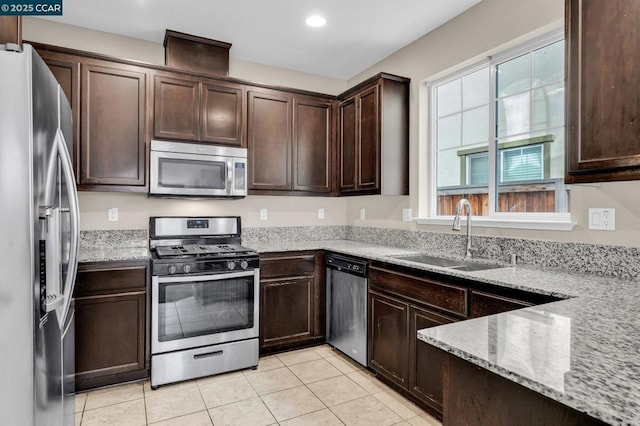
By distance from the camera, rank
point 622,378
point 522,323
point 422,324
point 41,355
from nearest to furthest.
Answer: point 622,378, point 522,323, point 41,355, point 422,324

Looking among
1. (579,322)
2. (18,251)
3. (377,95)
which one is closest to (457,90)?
(377,95)

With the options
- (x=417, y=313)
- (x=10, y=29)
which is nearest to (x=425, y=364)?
(x=417, y=313)

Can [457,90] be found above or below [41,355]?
above

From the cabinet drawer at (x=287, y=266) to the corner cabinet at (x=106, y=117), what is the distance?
3.82 feet

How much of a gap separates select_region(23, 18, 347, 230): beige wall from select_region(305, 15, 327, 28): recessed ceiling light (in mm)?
965

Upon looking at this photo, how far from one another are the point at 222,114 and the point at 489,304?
2.55 m

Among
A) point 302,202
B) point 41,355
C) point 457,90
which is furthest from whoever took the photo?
point 302,202

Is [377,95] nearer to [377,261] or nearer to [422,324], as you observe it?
[377,261]

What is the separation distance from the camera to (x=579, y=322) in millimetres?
1136

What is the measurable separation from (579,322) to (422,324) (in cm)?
125

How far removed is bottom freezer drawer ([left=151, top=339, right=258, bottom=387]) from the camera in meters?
2.64

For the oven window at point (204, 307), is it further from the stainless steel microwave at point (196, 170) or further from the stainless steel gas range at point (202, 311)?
the stainless steel microwave at point (196, 170)

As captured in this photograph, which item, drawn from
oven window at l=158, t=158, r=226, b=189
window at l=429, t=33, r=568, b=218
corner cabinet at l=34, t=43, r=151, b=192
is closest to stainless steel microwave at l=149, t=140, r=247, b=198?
oven window at l=158, t=158, r=226, b=189

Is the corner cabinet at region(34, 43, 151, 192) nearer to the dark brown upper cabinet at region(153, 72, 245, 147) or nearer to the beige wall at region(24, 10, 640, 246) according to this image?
the dark brown upper cabinet at region(153, 72, 245, 147)
